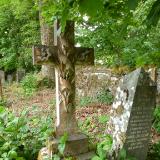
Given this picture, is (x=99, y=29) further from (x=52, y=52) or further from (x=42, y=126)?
(x=52, y=52)

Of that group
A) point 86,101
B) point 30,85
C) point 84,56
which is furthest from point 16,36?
point 84,56

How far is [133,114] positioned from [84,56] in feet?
3.86

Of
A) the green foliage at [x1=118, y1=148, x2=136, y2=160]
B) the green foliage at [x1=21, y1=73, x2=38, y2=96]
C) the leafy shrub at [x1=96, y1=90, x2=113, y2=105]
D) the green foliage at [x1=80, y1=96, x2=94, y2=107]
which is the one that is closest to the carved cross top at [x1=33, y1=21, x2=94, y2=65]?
the green foliage at [x1=118, y1=148, x2=136, y2=160]

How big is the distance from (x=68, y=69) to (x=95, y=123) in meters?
2.50

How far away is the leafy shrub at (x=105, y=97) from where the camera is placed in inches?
375

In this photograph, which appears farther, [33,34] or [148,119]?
[33,34]

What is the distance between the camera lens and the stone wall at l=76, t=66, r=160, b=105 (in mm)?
10203

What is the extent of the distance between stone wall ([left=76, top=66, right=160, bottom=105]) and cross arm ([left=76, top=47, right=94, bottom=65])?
4940mm

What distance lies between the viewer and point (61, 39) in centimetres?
471

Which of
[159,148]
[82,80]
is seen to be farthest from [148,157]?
[82,80]

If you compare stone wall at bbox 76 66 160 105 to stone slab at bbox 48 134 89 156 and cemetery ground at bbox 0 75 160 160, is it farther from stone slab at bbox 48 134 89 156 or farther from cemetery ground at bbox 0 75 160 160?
stone slab at bbox 48 134 89 156

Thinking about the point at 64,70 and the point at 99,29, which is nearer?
the point at 64,70

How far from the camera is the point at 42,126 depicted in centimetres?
543

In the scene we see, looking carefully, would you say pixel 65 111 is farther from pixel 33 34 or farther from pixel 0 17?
pixel 0 17
